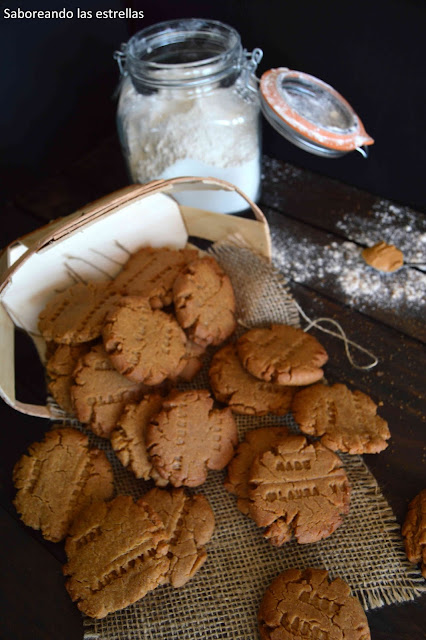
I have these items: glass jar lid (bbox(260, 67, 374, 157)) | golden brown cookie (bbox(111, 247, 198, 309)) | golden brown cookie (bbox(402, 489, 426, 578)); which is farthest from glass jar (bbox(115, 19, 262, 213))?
golden brown cookie (bbox(402, 489, 426, 578))

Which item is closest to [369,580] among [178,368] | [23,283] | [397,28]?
[178,368]

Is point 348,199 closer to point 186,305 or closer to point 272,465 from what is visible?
point 186,305

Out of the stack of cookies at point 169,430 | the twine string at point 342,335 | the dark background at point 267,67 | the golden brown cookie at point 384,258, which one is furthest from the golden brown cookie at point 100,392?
the dark background at point 267,67

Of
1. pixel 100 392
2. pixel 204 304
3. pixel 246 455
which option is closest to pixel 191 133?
pixel 204 304

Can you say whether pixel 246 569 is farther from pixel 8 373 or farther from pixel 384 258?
pixel 384 258

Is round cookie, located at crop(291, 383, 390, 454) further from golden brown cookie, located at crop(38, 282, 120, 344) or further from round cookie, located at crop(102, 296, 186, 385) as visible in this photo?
golden brown cookie, located at crop(38, 282, 120, 344)

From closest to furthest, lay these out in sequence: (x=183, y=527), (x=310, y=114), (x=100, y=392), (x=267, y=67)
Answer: (x=183, y=527)
(x=100, y=392)
(x=310, y=114)
(x=267, y=67)
